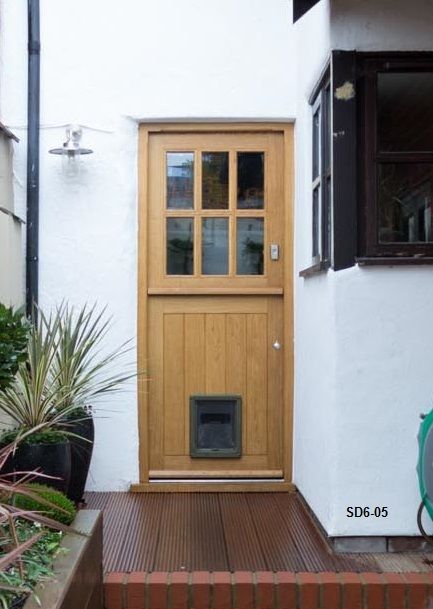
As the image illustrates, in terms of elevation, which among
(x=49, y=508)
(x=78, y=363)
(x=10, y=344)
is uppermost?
(x=10, y=344)

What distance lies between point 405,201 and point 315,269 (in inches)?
25.8

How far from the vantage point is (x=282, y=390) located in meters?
5.67

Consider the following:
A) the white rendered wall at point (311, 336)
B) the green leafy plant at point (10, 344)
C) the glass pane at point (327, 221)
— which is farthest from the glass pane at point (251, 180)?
the green leafy plant at point (10, 344)

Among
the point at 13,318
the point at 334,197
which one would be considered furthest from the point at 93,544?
the point at 334,197

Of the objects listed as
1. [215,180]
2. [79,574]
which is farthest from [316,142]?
[79,574]

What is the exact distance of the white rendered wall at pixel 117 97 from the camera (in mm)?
5602

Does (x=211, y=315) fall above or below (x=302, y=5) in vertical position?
below

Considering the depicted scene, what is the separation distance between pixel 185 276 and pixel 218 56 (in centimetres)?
142

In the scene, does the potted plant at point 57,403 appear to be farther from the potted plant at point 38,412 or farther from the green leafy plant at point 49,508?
the green leafy plant at point 49,508

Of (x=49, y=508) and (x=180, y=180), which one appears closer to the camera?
(x=49, y=508)

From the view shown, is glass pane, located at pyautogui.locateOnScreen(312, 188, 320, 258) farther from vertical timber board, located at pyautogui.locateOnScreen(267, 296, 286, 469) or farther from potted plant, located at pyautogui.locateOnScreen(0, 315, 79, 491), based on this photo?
potted plant, located at pyautogui.locateOnScreen(0, 315, 79, 491)

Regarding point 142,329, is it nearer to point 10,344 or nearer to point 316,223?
point 316,223

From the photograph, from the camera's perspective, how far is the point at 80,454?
16.7 feet

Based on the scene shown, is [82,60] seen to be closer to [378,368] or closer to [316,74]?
[316,74]
